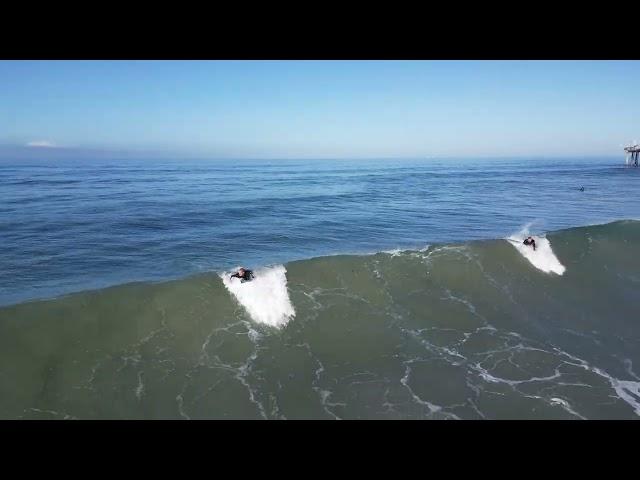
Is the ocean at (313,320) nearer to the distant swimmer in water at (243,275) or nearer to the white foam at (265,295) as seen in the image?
the white foam at (265,295)

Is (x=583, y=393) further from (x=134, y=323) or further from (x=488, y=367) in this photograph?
(x=134, y=323)

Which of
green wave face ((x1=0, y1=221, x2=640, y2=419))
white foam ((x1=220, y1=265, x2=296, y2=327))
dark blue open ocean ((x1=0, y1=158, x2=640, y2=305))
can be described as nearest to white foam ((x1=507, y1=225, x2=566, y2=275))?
green wave face ((x1=0, y1=221, x2=640, y2=419))

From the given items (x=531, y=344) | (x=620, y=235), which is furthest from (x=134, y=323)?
(x=620, y=235)

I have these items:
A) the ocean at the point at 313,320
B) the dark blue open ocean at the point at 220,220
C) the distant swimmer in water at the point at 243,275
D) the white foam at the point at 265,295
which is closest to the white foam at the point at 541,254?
the ocean at the point at 313,320

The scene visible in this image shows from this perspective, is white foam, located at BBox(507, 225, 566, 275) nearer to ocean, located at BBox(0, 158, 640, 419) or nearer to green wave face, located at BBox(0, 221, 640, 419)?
ocean, located at BBox(0, 158, 640, 419)


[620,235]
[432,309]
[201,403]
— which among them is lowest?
[201,403]

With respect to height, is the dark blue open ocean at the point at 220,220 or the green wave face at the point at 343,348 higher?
the dark blue open ocean at the point at 220,220
